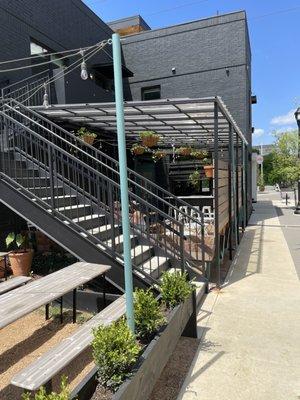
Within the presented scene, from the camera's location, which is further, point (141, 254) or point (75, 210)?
point (75, 210)

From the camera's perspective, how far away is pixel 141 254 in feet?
16.8

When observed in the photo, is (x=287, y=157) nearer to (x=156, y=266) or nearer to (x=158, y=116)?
(x=158, y=116)

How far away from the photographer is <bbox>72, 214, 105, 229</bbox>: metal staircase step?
5.01 m

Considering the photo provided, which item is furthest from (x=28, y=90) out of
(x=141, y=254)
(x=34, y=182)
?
(x=141, y=254)

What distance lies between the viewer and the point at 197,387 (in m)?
3.03

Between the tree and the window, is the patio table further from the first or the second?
the tree

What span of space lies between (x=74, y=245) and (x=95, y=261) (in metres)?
0.36

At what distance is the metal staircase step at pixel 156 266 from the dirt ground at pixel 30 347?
119cm

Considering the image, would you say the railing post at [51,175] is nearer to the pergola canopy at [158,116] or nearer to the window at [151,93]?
the pergola canopy at [158,116]

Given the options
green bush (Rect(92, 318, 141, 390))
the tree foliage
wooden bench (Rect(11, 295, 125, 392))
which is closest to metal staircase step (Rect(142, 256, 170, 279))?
wooden bench (Rect(11, 295, 125, 392))

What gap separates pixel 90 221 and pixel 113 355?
308 cm

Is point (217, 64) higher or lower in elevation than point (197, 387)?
higher

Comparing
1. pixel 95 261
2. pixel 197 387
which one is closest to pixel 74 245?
pixel 95 261

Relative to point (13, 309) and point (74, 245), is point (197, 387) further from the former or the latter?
Result: point (74, 245)
